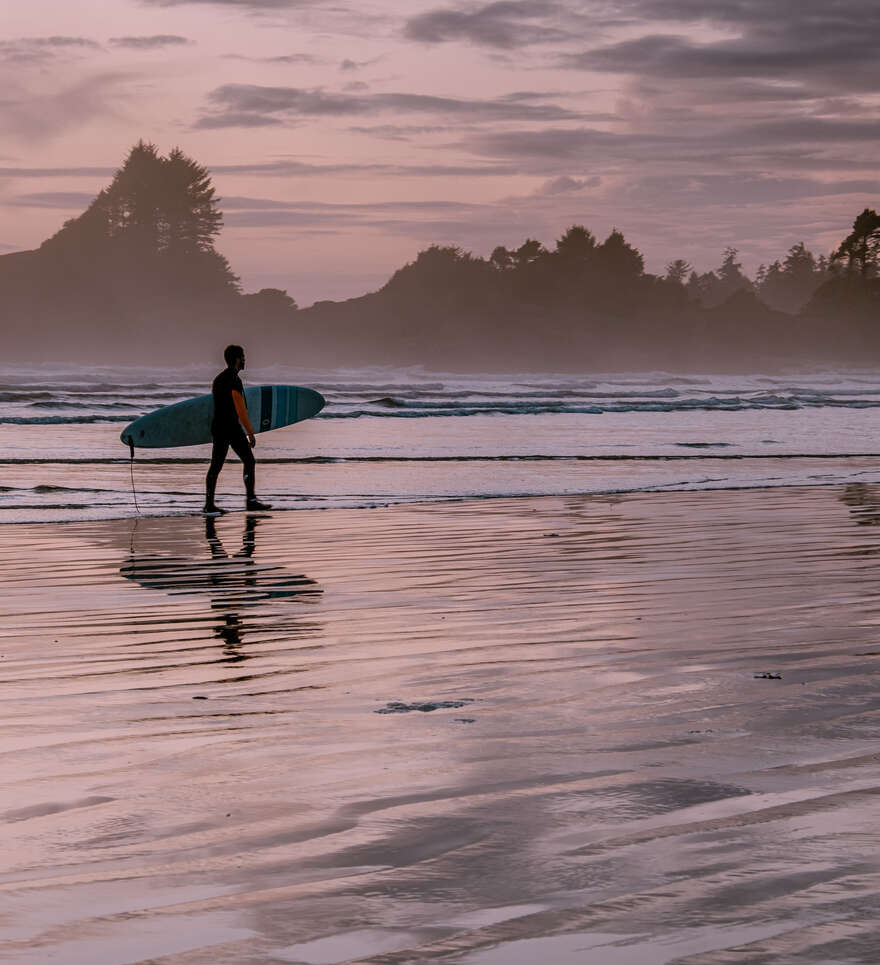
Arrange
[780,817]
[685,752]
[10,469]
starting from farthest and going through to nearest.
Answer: [10,469], [685,752], [780,817]

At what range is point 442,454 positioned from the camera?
943 inches

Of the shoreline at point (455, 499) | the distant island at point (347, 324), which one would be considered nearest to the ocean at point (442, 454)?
the shoreline at point (455, 499)

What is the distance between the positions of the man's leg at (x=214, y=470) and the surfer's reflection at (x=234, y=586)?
3088 mm

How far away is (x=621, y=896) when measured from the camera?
3.33 metres

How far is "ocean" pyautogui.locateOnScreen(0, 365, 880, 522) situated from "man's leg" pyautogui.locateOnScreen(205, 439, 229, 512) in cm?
46

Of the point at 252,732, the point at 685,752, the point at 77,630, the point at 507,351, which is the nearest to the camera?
the point at 685,752

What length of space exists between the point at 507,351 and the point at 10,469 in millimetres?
174203

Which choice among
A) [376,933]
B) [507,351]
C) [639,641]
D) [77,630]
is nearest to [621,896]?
[376,933]

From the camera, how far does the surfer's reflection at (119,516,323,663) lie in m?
7.49

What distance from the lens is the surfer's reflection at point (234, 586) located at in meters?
7.49

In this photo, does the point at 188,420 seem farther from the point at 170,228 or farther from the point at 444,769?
the point at 170,228

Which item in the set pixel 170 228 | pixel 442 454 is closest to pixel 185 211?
pixel 170 228

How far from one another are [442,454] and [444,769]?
19470 millimetres

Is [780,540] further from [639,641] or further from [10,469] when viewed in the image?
[10,469]
